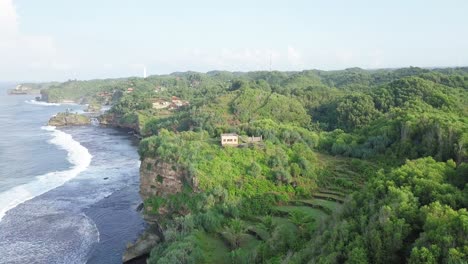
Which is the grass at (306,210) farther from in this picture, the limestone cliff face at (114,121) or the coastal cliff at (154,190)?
the limestone cliff face at (114,121)

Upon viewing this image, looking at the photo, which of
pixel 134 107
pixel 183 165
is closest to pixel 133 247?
pixel 183 165

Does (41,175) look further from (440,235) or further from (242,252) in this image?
(440,235)

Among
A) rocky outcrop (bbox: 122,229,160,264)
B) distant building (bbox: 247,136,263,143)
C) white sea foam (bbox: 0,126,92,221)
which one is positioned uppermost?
distant building (bbox: 247,136,263,143)

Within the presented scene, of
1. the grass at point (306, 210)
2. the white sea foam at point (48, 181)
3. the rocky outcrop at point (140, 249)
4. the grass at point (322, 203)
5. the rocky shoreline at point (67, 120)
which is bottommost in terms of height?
the rocky outcrop at point (140, 249)

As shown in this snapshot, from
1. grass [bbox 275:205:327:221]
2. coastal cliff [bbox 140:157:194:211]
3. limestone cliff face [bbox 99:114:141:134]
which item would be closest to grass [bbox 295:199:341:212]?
grass [bbox 275:205:327:221]

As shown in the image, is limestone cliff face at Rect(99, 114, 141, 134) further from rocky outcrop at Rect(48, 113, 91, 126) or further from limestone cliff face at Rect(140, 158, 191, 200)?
limestone cliff face at Rect(140, 158, 191, 200)

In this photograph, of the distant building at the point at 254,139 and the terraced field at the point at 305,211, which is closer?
the terraced field at the point at 305,211

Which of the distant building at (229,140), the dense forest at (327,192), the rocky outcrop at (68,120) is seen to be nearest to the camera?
the dense forest at (327,192)

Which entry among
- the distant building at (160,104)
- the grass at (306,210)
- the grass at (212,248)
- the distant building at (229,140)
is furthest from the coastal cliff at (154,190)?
the distant building at (160,104)
